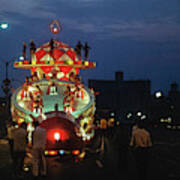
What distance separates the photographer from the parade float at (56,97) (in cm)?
1709

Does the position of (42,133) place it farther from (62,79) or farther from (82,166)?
(62,79)

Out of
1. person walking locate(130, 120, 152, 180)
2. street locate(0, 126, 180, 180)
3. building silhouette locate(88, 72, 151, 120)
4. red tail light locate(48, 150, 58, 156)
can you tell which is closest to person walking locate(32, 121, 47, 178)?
street locate(0, 126, 180, 180)

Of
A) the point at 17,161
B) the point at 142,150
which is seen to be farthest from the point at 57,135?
the point at 142,150

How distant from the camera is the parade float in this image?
17.1 meters

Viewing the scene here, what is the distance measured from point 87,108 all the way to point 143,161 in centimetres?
896

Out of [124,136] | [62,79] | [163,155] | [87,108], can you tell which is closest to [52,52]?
[62,79]

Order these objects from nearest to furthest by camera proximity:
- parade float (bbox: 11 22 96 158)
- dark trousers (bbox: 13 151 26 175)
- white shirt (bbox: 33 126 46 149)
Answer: white shirt (bbox: 33 126 46 149) < dark trousers (bbox: 13 151 26 175) < parade float (bbox: 11 22 96 158)

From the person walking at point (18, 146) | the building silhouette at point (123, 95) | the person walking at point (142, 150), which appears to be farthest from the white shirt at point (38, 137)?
the building silhouette at point (123, 95)

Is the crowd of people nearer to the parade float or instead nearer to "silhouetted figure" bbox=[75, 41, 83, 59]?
the parade float

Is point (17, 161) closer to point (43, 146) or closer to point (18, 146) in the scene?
point (18, 146)

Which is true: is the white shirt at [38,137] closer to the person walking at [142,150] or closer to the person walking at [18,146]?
the person walking at [18,146]

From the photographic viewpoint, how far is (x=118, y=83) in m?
61.9

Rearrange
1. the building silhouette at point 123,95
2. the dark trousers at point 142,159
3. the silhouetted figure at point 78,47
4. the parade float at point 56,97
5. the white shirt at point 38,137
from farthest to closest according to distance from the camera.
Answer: the building silhouette at point 123,95
the silhouetted figure at point 78,47
the parade float at point 56,97
the white shirt at point 38,137
the dark trousers at point 142,159

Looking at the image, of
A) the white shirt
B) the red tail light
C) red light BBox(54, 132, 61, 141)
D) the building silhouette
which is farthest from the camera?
the building silhouette
